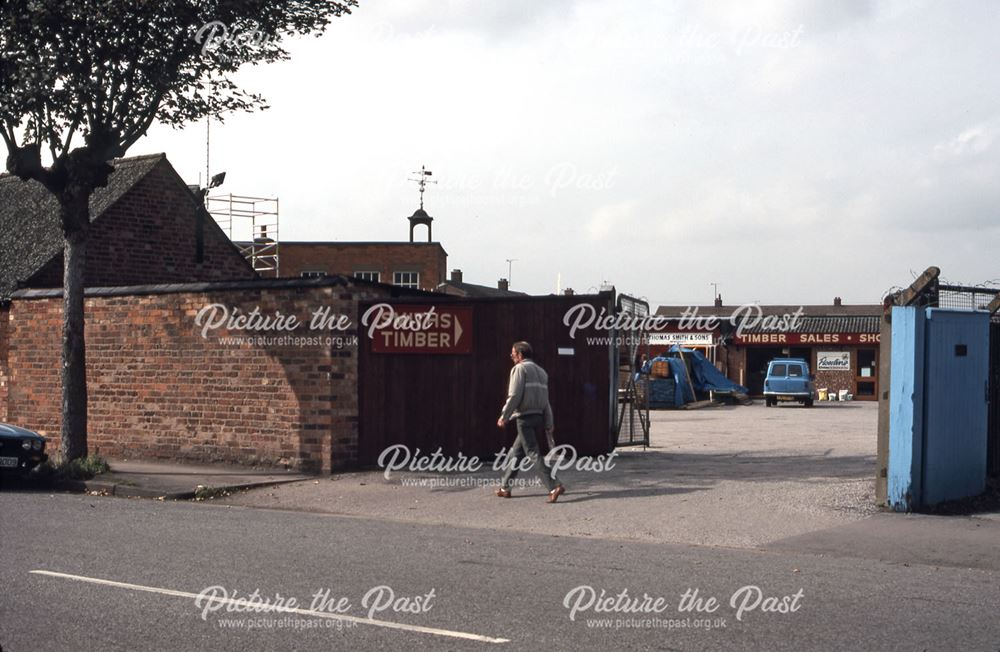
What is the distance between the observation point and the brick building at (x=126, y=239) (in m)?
21.9

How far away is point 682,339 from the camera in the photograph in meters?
53.2

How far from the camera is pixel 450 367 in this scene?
50.4 ft

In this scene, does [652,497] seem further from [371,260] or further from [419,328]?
[371,260]

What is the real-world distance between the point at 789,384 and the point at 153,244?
→ 80.9 feet

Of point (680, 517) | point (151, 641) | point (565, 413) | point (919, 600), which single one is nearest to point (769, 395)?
point (565, 413)

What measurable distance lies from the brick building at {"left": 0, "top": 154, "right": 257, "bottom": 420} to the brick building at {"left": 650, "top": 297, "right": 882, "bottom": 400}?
3100cm

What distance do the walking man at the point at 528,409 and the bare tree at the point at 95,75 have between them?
23.4ft

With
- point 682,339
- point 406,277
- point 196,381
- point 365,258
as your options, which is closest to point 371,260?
point 365,258

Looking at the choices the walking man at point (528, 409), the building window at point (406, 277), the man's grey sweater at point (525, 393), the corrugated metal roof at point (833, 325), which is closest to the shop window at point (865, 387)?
the corrugated metal roof at point (833, 325)

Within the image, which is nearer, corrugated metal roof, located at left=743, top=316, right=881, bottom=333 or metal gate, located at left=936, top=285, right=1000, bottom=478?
metal gate, located at left=936, top=285, right=1000, bottom=478

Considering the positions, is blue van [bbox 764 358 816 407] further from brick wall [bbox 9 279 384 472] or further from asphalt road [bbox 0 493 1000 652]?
asphalt road [bbox 0 493 1000 652]

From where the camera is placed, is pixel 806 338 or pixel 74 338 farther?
pixel 806 338

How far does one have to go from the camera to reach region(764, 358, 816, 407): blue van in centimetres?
3919

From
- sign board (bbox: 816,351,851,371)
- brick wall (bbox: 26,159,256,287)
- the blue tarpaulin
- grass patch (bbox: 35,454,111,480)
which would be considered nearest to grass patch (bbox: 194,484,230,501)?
grass patch (bbox: 35,454,111,480)
